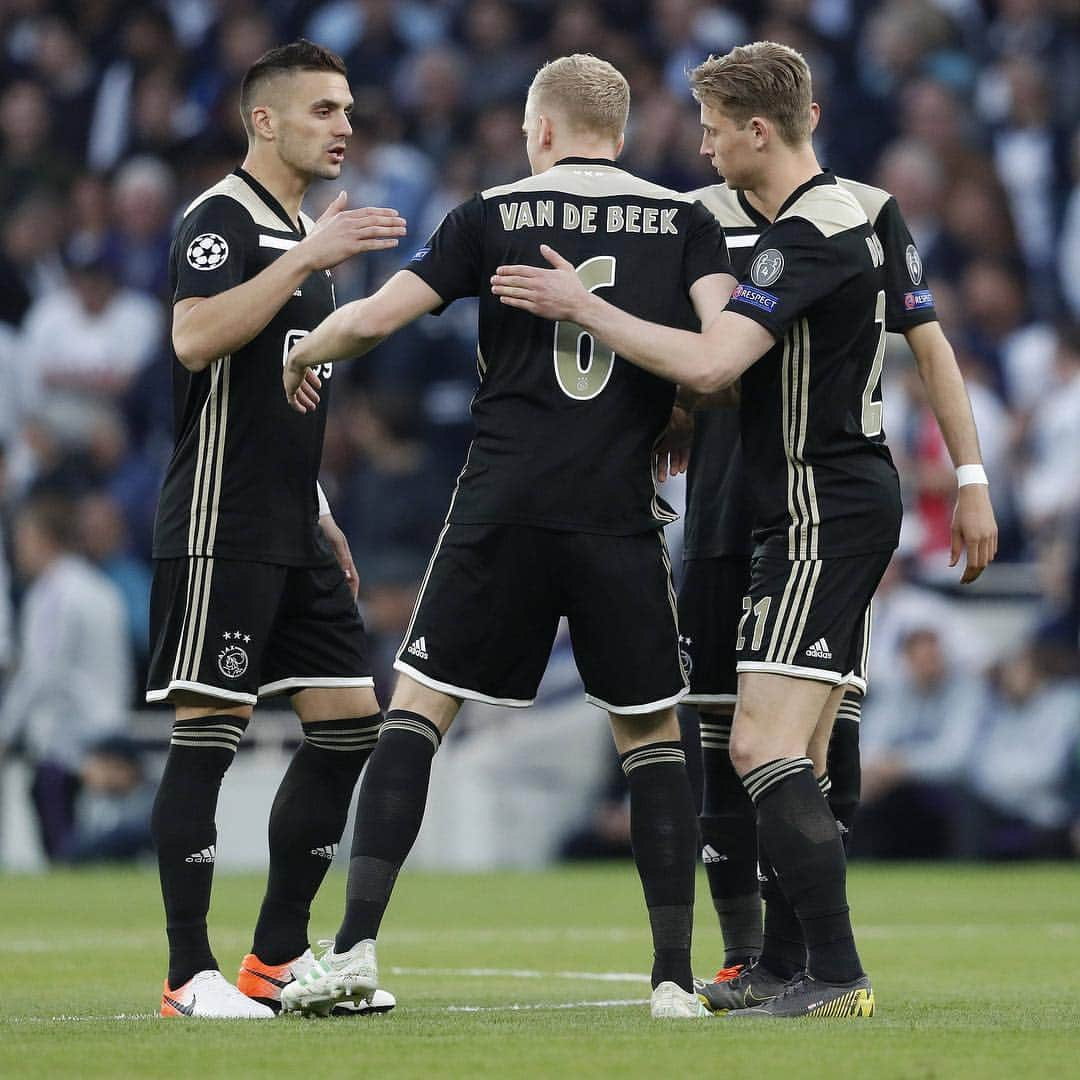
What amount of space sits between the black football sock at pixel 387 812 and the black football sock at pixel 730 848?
100cm

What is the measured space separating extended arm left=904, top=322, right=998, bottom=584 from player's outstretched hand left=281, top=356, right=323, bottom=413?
1.51m

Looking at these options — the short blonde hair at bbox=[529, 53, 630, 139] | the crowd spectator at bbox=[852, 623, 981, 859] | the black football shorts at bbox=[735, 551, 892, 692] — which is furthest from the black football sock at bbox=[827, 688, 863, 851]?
the crowd spectator at bbox=[852, 623, 981, 859]

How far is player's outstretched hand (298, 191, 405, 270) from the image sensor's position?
5.09m

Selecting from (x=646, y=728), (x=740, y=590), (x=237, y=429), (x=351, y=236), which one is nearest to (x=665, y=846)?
(x=646, y=728)

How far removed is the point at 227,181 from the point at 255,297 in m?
0.51

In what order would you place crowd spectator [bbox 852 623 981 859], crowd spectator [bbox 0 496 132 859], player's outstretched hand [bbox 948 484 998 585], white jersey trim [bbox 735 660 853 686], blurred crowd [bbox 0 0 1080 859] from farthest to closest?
1. crowd spectator [bbox 0 496 132 859]
2. blurred crowd [bbox 0 0 1080 859]
3. crowd spectator [bbox 852 623 981 859]
4. player's outstretched hand [bbox 948 484 998 585]
5. white jersey trim [bbox 735 660 853 686]

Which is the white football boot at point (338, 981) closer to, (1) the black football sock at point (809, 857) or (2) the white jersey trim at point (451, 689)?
(2) the white jersey trim at point (451, 689)

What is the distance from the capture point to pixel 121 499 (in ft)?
44.8

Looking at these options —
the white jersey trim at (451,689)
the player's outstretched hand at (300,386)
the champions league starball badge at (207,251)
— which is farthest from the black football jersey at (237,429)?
the white jersey trim at (451,689)

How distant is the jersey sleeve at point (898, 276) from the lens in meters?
5.37

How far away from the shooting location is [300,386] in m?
5.07

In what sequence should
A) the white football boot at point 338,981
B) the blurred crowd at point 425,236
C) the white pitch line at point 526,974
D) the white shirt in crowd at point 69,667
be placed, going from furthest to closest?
the white shirt in crowd at point 69,667
the blurred crowd at point 425,236
the white pitch line at point 526,974
the white football boot at point 338,981

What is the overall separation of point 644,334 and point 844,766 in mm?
1504

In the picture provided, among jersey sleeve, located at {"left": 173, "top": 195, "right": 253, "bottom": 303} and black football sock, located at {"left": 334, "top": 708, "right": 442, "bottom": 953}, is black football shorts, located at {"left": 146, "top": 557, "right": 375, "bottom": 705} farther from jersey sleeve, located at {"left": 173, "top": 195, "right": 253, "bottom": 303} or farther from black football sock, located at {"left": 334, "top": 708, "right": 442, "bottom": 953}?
jersey sleeve, located at {"left": 173, "top": 195, "right": 253, "bottom": 303}
